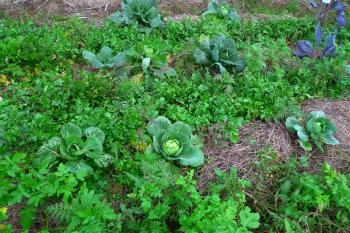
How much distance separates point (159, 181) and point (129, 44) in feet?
6.49

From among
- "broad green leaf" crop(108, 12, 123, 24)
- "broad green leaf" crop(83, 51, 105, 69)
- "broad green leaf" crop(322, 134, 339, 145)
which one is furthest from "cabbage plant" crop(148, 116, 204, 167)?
"broad green leaf" crop(108, 12, 123, 24)

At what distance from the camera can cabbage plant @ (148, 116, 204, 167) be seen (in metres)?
2.86

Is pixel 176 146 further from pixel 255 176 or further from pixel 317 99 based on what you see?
pixel 317 99

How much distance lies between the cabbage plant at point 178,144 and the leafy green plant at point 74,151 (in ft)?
1.43

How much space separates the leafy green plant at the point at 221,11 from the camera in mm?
4710

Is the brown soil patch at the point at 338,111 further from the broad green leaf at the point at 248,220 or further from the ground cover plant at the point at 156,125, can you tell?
the broad green leaf at the point at 248,220

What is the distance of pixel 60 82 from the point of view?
132 inches

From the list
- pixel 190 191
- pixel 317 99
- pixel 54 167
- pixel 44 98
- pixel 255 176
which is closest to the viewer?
pixel 190 191

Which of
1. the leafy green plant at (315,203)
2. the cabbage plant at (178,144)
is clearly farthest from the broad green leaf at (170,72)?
the leafy green plant at (315,203)

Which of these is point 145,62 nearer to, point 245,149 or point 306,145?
point 245,149

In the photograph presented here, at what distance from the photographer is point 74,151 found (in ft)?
8.95

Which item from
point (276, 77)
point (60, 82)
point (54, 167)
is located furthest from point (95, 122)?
point (276, 77)

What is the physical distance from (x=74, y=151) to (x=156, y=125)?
2.40 ft

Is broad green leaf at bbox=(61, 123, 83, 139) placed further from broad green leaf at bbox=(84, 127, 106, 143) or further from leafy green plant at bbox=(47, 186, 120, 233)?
leafy green plant at bbox=(47, 186, 120, 233)
